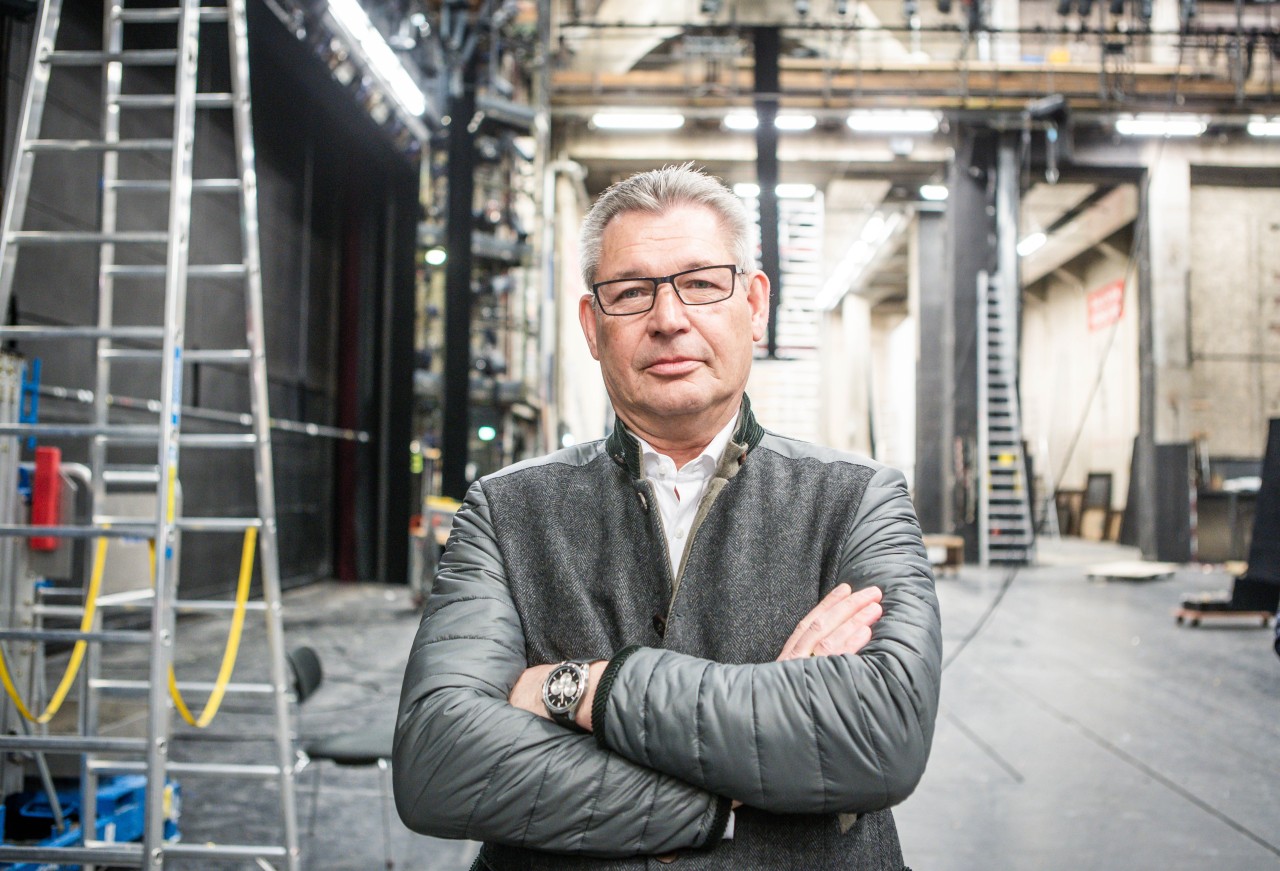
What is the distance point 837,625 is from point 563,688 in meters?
0.37

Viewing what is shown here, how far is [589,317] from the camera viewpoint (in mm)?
1448

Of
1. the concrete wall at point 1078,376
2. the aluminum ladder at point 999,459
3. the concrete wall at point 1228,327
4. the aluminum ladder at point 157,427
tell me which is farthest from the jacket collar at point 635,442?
the concrete wall at point 1078,376

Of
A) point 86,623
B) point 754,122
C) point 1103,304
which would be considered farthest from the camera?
point 1103,304

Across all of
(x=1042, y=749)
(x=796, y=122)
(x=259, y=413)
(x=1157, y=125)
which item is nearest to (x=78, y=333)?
(x=259, y=413)

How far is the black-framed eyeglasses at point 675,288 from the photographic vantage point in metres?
1.33

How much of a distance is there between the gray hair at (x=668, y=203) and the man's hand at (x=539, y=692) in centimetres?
59

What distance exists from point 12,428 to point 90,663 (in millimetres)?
860

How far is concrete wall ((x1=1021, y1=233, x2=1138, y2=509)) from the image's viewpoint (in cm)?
1673

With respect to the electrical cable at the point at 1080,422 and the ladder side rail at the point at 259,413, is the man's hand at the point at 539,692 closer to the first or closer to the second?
the ladder side rail at the point at 259,413

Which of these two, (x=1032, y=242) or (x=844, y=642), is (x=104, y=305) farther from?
(x=1032, y=242)

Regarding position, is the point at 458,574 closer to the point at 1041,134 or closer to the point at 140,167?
the point at 140,167

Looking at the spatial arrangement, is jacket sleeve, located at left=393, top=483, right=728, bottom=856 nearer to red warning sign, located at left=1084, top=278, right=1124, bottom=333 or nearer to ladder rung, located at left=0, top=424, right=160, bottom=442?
ladder rung, located at left=0, top=424, right=160, bottom=442

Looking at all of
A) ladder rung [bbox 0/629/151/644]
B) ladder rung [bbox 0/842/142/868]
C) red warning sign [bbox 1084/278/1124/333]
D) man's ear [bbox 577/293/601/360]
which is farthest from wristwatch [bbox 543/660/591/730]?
red warning sign [bbox 1084/278/1124/333]

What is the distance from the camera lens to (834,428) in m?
20.3
